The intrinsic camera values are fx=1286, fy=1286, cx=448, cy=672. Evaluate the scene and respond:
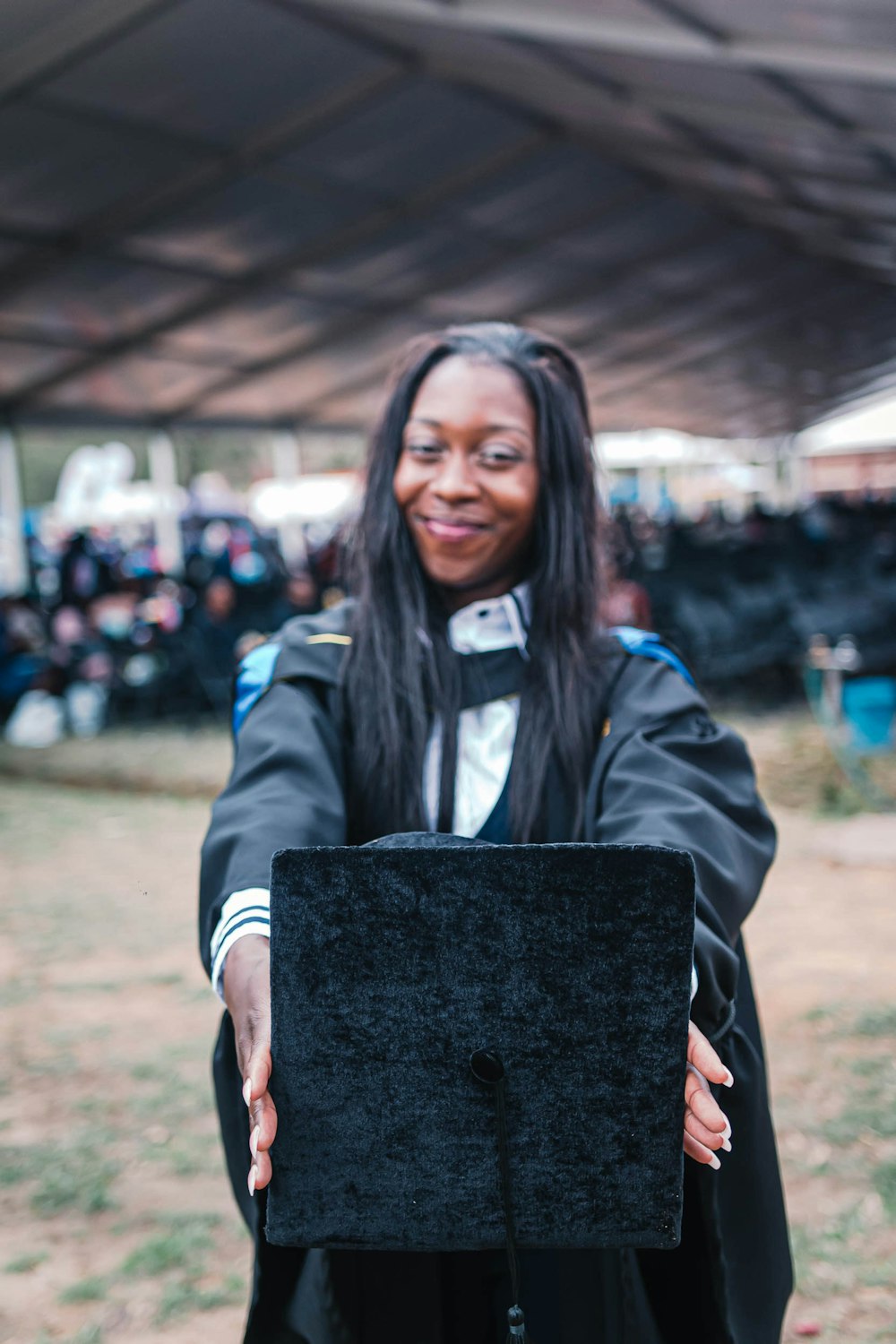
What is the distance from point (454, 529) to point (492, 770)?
31cm

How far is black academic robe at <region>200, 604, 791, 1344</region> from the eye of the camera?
1354 millimetres

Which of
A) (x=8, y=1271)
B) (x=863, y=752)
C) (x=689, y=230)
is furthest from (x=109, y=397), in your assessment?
(x=8, y=1271)

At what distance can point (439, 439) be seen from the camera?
5.37 feet

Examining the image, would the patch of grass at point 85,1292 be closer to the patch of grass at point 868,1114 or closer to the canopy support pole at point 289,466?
the patch of grass at point 868,1114

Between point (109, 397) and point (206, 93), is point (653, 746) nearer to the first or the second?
point (206, 93)

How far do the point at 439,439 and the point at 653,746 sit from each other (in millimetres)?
487

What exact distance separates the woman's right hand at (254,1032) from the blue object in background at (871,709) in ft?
22.7

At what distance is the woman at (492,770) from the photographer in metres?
1.35

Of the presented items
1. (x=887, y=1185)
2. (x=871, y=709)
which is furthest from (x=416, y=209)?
(x=887, y=1185)

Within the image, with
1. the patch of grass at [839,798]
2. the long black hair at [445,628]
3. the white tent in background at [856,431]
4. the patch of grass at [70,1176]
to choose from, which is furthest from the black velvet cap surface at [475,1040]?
the white tent in background at [856,431]

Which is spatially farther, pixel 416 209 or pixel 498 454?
pixel 416 209

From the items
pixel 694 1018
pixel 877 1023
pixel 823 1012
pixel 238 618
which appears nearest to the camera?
pixel 694 1018

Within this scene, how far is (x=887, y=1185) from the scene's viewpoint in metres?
2.91

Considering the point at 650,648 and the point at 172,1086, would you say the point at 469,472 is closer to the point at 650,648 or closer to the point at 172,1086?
the point at 650,648
